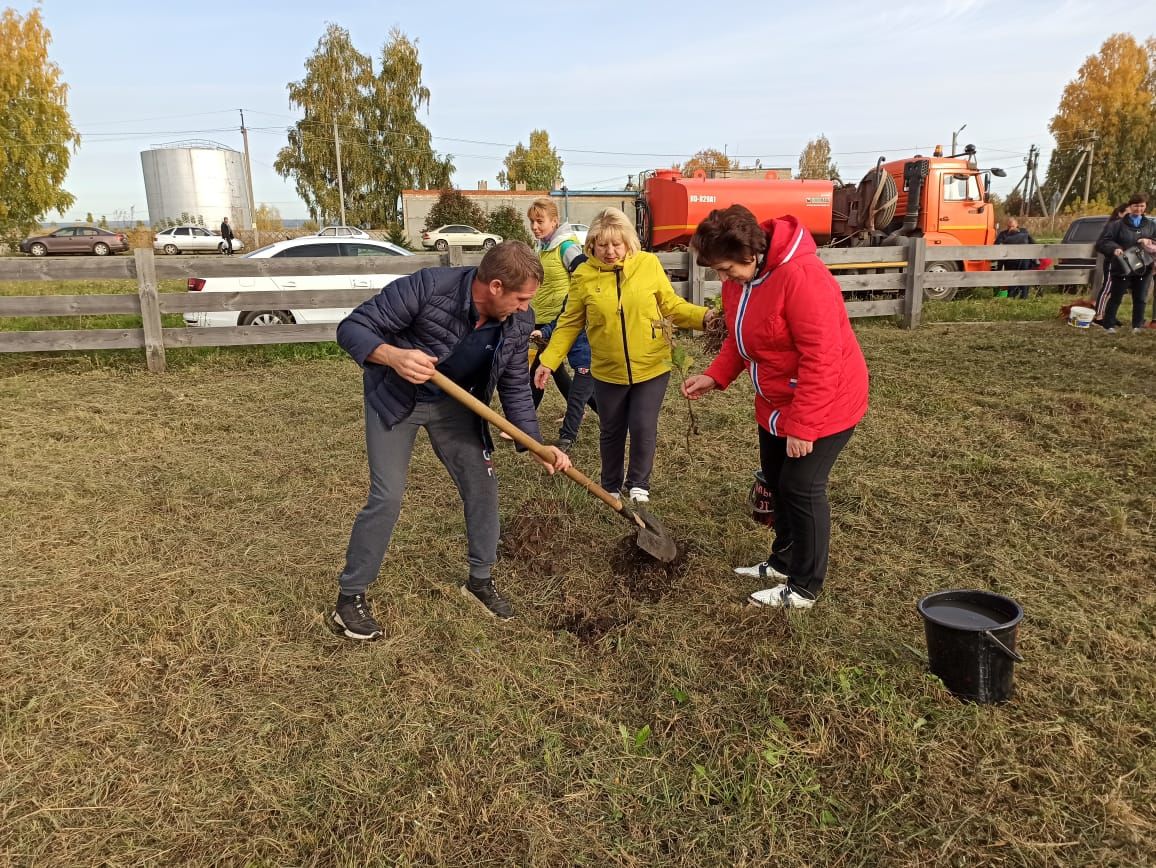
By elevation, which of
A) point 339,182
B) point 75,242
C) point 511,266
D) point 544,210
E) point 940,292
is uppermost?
point 339,182

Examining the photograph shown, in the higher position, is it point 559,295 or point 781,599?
point 559,295

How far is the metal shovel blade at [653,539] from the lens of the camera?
3.42 metres

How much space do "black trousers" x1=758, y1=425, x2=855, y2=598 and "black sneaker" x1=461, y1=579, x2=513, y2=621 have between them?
1.22 metres

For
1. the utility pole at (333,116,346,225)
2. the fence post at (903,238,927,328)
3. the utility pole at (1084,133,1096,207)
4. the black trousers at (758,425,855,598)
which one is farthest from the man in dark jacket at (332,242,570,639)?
the utility pole at (1084,133,1096,207)

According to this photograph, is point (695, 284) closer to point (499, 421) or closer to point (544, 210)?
point (544, 210)

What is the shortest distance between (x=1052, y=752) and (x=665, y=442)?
361 cm

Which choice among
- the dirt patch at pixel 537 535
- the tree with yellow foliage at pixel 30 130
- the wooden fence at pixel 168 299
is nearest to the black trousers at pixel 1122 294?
the wooden fence at pixel 168 299

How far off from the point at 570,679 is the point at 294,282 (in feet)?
24.1

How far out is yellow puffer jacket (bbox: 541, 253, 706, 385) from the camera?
402 cm

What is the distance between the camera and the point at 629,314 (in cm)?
402

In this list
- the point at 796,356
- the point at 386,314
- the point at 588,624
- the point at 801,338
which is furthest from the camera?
the point at 588,624

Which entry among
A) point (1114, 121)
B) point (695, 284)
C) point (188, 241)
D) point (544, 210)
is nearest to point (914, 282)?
point (695, 284)

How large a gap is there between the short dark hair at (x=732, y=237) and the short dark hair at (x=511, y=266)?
0.62 meters

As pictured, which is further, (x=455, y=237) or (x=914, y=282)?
(x=455, y=237)
